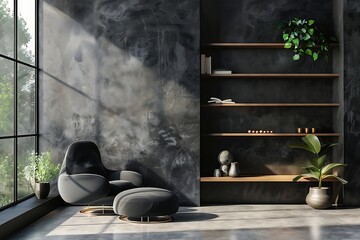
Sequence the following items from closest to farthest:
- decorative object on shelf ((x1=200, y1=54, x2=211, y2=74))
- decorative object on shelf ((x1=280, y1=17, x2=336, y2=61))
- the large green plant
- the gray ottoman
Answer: the gray ottoman → the large green plant → decorative object on shelf ((x1=280, y1=17, x2=336, y2=61)) → decorative object on shelf ((x1=200, y1=54, x2=211, y2=74))

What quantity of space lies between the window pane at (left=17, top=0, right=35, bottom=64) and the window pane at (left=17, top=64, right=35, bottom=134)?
0.67ft

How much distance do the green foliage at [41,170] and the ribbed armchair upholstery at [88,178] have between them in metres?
0.17

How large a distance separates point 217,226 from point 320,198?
1819mm

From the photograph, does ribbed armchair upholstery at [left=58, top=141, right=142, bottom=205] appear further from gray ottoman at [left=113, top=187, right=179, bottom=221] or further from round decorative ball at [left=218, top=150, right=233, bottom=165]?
round decorative ball at [left=218, top=150, right=233, bottom=165]

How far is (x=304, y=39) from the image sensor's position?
7.67 metres

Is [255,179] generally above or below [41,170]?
below

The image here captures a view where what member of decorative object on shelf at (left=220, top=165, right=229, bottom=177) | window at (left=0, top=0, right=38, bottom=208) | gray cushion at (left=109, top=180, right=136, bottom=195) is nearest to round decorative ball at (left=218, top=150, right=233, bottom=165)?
decorative object on shelf at (left=220, top=165, right=229, bottom=177)

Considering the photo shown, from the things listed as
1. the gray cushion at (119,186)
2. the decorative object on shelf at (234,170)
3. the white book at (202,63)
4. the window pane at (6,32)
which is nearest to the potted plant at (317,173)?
the decorative object on shelf at (234,170)

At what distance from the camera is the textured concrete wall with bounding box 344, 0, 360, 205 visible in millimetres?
7586

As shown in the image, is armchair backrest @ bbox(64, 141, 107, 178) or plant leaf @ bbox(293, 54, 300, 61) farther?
plant leaf @ bbox(293, 54, 300, 61)

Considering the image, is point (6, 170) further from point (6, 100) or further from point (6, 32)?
point (6, 32)

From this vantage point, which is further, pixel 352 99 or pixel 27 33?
pixel 27 33

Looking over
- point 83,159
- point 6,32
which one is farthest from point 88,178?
point 6,32

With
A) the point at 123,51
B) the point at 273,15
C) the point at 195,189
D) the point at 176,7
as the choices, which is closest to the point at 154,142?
the point at 195,189
